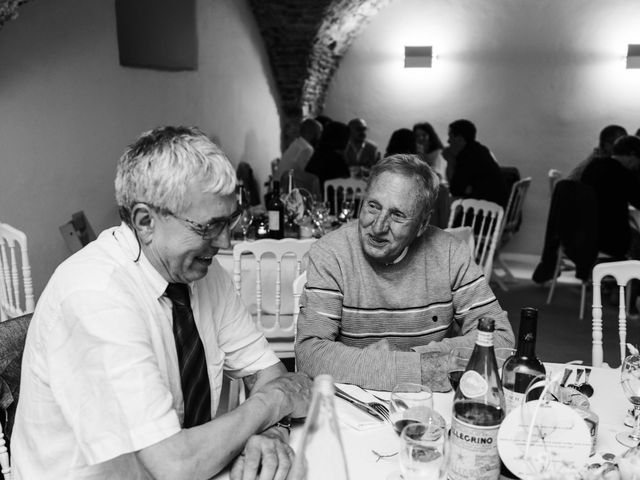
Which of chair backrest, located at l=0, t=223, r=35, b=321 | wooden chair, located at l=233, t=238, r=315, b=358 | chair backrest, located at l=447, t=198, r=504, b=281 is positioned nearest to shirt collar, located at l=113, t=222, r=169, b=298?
wooden chair, located at l=233, t=238, r=315, b=358

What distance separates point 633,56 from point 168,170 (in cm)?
672

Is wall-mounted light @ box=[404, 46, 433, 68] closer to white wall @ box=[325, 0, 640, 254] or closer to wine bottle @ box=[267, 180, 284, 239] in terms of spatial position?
white wall @ box=[325, 0, 640, 254]

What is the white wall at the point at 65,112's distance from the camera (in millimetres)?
3324

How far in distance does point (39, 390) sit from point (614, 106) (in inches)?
271

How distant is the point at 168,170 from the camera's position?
1.19m

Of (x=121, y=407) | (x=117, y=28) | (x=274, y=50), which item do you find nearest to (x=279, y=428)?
(x=121, y=407)

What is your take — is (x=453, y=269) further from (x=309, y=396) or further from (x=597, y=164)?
(x=597, y=164)

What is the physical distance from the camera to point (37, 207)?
3.54 metres

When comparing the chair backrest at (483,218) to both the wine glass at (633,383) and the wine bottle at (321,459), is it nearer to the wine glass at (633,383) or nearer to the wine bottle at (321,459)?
the wine glass at (633,383)

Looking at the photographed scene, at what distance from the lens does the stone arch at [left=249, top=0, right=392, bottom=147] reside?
6461 mm

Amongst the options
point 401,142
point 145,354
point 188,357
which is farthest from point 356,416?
point 401,142

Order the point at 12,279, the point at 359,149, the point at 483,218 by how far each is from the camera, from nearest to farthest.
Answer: the point at 12,279 → the point at 483,218 → the point at 359,149

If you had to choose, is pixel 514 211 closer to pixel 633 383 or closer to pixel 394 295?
pixel 394 295

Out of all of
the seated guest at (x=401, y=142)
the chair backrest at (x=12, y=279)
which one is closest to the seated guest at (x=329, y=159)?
the seated guest at (x=401, y=142)
